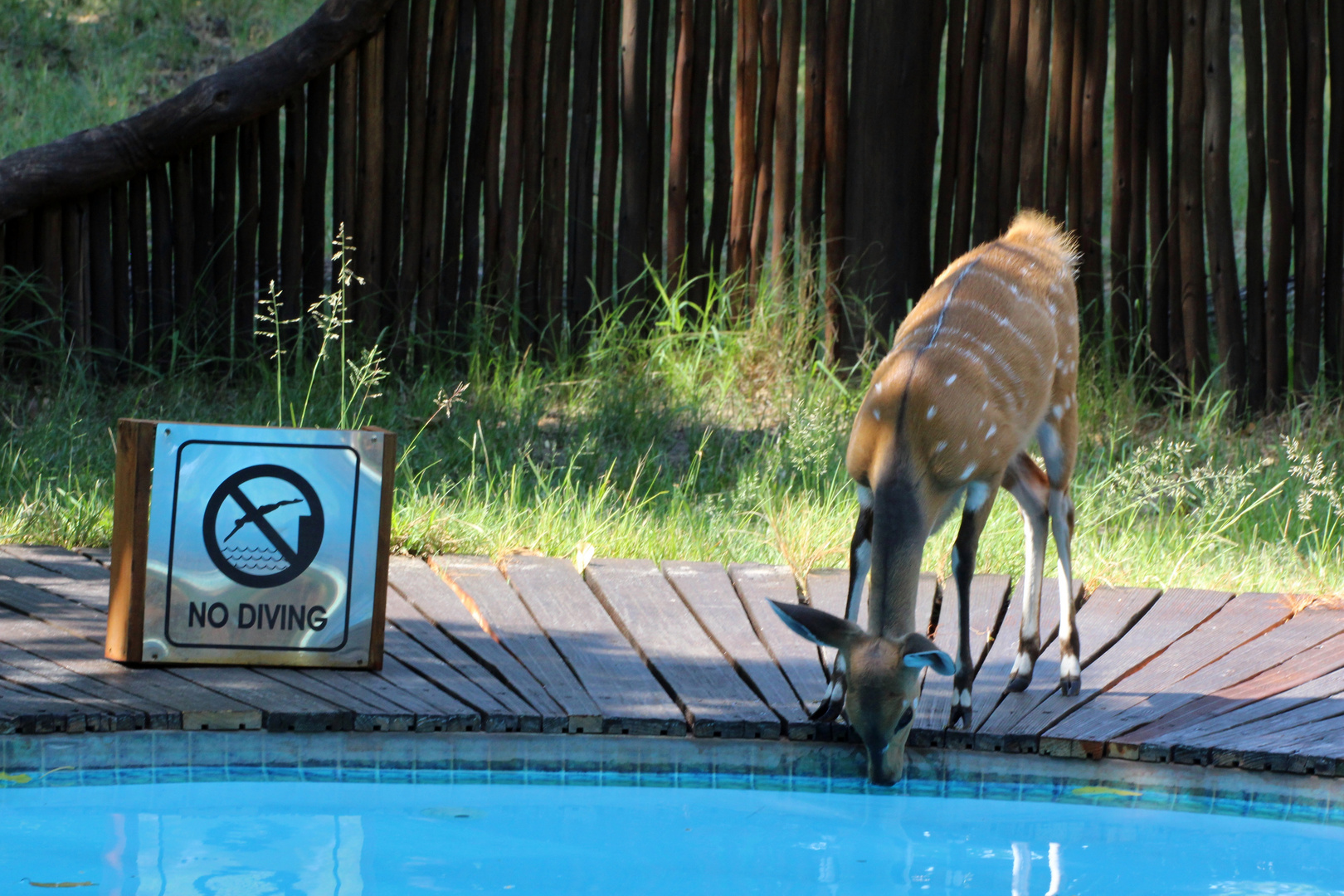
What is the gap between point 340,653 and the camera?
3.82m

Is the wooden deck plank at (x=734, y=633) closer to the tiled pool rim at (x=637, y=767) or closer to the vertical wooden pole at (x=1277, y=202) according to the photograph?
the tiled pool rim at (x=637, y=767)

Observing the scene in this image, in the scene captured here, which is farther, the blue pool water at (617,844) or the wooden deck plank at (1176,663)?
the wooden deck plank at (1176,663)

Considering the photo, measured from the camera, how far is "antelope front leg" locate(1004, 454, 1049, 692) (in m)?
3.96

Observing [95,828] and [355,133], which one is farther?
[355,133]

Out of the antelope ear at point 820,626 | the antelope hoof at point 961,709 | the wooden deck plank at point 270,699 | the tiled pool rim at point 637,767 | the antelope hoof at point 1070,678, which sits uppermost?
the antelope ear at point 820,626

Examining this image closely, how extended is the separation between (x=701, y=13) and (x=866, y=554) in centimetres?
409

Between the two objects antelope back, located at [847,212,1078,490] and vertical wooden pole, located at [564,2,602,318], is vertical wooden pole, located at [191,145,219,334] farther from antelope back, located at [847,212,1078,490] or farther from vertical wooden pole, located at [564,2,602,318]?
antelope back, located at [847,212,1078,490]

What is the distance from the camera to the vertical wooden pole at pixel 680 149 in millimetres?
7062

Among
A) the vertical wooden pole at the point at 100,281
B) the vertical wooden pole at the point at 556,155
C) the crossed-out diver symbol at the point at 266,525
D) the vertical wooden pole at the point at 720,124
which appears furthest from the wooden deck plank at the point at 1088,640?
the vertical wooden pole at the point at 100,281

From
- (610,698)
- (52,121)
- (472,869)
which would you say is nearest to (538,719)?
(610,698)

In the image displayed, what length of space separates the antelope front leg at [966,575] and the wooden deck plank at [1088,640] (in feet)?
0.26

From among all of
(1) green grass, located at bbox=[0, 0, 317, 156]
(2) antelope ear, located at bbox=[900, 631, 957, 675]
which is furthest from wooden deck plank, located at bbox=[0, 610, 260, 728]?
(1) green grass, located at bbox=[0, 0, 317, 156]

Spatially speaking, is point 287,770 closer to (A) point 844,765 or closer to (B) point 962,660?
(A) point 844,765

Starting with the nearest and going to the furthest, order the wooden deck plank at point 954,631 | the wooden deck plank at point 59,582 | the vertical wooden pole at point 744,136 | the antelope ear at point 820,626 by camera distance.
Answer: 1. the antelope ear at point 820,626
2. the wooden deck plank at point 954,631
3. the wooden deck plank at point 59,582
4. the vertical wooden pole at point 744,136
